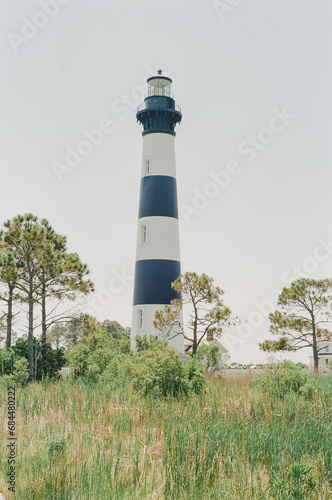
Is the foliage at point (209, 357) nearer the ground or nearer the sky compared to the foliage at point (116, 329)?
nearer the ground

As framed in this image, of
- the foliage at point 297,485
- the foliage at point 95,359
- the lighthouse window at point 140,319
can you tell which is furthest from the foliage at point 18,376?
the foliage at point 297,485

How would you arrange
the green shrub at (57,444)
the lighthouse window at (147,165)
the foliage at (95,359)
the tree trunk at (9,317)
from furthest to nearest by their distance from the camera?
the lighthouse window at (147,165) < the tree trunk at (9,317) < the foliage at (95,359) < the green shrub at (57,444)

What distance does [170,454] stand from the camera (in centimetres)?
593

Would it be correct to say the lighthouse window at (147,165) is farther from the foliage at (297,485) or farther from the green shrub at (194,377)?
the foliage at (297,485)

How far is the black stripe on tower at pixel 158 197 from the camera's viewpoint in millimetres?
26344

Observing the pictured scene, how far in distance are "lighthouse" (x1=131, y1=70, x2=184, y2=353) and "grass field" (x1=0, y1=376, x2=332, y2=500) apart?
17231 mm

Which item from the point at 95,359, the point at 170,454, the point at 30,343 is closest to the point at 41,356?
the point at 30,343

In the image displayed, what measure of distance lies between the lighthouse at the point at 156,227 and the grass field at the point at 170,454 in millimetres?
17231

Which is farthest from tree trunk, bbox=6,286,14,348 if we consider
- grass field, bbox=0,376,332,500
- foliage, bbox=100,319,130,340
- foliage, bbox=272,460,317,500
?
foliage, bbox=100,319,130,340

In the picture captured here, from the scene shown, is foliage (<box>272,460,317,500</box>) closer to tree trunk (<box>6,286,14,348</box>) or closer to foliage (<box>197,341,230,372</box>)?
tree trunk (<box>6,286,14,348</box>)

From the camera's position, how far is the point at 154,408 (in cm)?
858

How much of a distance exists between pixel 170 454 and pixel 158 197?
832 inches

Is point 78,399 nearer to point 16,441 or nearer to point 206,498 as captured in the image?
point 16,441

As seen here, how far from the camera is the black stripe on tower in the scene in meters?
26.3
